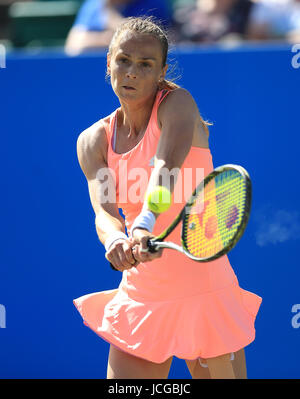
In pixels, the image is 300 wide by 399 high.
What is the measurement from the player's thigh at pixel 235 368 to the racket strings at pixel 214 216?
0.41 meters

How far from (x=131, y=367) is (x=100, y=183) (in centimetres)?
61

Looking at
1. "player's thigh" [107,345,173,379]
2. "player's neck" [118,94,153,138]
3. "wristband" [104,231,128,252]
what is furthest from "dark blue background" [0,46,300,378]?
"wristband" [104,231,128,252]

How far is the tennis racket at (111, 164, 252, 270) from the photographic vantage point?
2073 mm

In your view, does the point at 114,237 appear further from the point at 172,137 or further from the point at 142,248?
the point at 172,137

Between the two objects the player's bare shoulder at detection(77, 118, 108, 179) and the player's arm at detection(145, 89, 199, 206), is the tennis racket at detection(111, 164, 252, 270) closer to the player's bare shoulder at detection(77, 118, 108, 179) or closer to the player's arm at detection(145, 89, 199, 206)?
the player's arm at detection(145, 89, 199, 206)

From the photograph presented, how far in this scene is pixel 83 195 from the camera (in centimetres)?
335

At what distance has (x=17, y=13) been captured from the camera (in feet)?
16.4

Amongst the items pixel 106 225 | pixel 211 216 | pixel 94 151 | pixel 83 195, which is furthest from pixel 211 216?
pixel 83 195

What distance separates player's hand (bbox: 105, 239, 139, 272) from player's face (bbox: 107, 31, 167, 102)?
50cm

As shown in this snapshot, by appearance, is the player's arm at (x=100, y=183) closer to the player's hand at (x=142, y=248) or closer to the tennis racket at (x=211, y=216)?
the player's hand at (x=142, y=248)

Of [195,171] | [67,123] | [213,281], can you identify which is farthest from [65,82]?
[213,281]

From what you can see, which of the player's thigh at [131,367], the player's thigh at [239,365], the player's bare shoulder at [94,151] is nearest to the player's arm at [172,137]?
the player's bare shoulder at [94,151]

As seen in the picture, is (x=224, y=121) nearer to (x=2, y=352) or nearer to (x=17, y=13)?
(x=2, y=352)

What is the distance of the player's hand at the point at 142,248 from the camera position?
6.72ft
